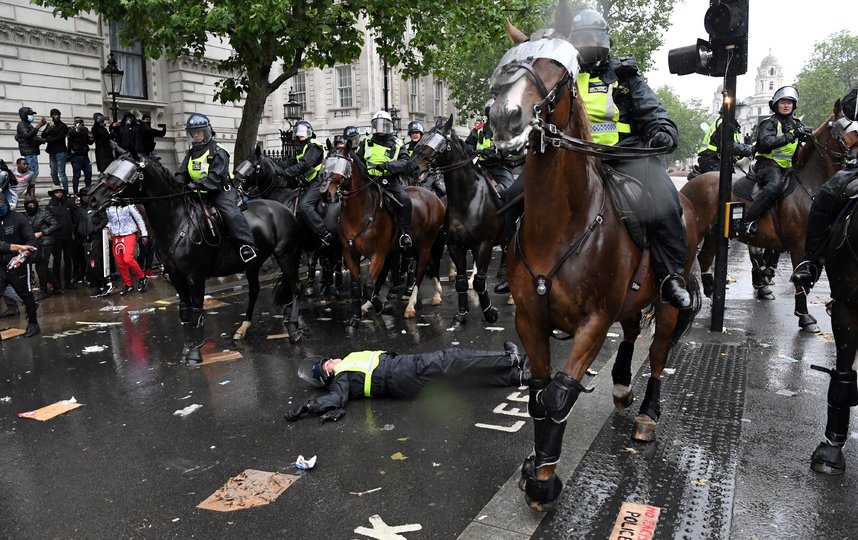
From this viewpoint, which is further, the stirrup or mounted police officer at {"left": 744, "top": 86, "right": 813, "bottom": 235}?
mounted police officer at {"left": 744, "top": 86, "right": 813, "bottom": 235}

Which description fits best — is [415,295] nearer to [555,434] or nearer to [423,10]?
[555,434]

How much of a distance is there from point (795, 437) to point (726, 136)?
4.15m

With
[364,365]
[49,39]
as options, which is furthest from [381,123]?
[49,39]

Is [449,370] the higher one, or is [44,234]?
[44,234]

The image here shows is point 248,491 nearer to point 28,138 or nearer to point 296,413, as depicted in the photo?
point 296,413

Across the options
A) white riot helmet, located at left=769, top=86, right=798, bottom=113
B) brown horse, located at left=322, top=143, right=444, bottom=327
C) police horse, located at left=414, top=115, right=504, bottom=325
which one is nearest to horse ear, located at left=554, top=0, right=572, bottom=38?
police horse, located at left=414, top=115, right=504, bottom=325

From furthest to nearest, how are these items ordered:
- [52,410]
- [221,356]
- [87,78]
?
1. [87,78]
2. [221,356]
3. [52,410]

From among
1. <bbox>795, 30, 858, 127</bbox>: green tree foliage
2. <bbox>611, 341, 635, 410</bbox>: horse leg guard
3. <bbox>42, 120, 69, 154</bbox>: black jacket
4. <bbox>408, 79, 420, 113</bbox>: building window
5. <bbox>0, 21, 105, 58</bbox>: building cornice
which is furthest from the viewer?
<bbox>795, 30, 858, 127</bbox>: green tree foliage

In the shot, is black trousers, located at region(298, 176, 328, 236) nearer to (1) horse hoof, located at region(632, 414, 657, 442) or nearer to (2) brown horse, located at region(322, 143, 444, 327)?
(2) brown horse, located at region(322, 143, 444, 327)

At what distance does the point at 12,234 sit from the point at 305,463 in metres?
7.42

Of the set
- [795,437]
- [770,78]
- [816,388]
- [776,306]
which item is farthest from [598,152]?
[770,78]

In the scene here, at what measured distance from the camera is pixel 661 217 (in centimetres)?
431

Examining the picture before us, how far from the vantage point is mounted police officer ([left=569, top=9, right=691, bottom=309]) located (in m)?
4.29

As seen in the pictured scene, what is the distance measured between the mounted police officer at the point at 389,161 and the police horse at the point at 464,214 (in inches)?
27.3
